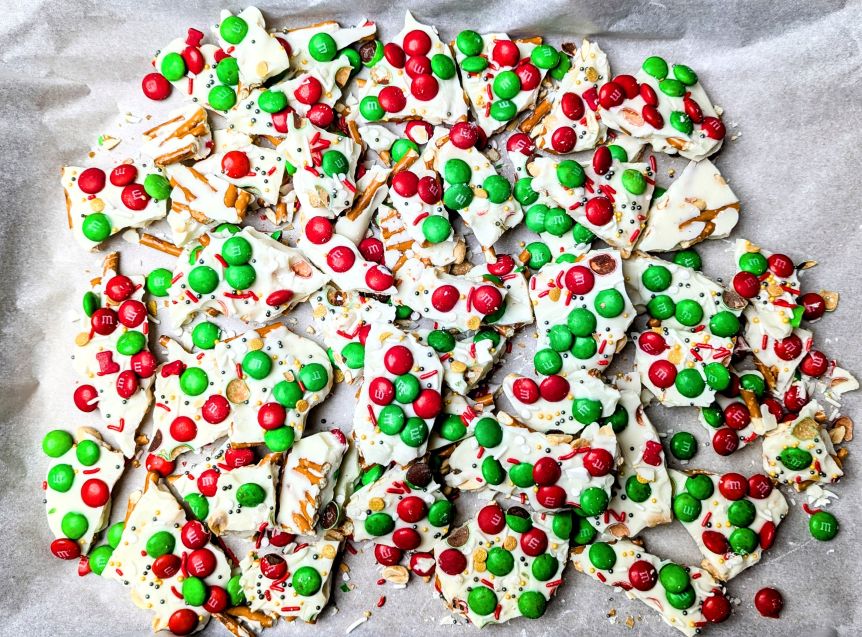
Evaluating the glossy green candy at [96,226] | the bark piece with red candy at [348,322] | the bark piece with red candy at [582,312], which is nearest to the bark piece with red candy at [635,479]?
the bark piece with red candy at [582,312]

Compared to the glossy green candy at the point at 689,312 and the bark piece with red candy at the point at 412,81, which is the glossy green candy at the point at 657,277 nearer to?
the glossy green candy at the point at 689,312

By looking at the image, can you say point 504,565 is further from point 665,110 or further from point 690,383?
point 665,110

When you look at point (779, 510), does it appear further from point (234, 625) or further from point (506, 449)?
point (234, 625)

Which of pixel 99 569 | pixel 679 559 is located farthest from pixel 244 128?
pixel 679 559

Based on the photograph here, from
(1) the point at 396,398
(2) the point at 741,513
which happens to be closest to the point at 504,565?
(1) the point at 396,398

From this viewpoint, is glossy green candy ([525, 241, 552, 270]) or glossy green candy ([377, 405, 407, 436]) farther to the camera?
glossy green candy ([525, 241, 552, 270])

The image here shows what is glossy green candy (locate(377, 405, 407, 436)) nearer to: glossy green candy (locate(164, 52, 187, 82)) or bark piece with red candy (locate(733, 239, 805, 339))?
bark piece with red candy (locate(733, 239, 805, 339))

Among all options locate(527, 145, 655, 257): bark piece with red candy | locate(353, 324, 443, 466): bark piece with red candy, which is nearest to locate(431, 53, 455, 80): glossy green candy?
locate(527, 145, 655, 257): bark piece with red candy
